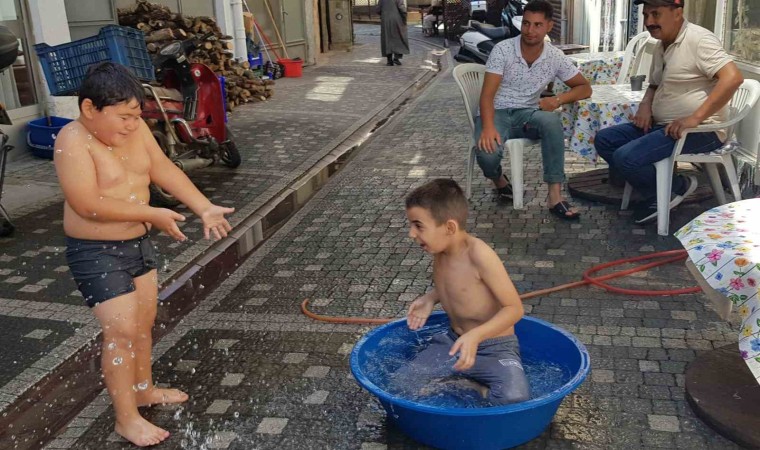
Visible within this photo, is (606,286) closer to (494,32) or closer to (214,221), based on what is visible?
(214,221)

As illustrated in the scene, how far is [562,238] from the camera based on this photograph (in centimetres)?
540

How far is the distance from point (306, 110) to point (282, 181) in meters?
4.11

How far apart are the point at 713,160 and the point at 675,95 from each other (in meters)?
0.52

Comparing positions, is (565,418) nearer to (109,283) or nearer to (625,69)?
(109,283)

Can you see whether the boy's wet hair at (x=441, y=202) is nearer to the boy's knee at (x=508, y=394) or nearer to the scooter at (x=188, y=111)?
the boy's knee at (x=508, y=394)

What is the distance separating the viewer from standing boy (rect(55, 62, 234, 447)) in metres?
2.99

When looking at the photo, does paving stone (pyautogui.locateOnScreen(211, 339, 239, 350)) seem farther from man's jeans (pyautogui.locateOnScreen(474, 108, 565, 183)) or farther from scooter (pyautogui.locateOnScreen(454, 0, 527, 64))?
scooter (pyautogui.locateOnScreen(454, 0, 527, 64))

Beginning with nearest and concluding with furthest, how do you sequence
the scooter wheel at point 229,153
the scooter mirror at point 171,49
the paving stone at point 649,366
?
the paving stone at point 649,366
the scooter mirror at point 171,49
the scooter wheel at point 229,153

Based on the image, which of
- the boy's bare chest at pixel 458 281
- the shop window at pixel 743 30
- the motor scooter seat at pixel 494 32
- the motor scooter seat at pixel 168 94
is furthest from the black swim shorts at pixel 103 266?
the motor scooter seat at pixel 494 32

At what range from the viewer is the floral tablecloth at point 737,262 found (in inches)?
108

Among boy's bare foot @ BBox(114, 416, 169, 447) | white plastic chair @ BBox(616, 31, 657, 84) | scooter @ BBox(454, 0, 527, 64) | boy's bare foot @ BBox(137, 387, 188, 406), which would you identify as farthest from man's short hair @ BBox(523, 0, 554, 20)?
scooter @ BBox(454, 0, 527, 64)

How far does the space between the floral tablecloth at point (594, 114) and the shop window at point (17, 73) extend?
5702 mm

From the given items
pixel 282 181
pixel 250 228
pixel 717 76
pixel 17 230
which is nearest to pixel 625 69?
pixel 717 76

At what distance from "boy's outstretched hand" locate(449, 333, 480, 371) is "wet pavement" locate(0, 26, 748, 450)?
48 cm
